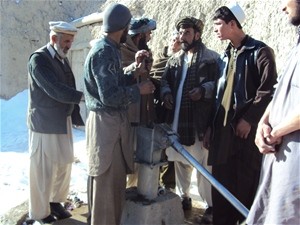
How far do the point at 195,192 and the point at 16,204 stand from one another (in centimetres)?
204

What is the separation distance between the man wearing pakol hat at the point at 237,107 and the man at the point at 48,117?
132 cm

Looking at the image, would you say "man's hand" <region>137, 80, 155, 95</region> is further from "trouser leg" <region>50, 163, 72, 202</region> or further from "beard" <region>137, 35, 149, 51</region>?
"trouser leg" <region>50, 163, 72, 202</region>

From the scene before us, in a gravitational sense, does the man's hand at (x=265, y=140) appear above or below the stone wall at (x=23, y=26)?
below

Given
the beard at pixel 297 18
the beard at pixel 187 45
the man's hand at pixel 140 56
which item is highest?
the beard at pixel 297 18

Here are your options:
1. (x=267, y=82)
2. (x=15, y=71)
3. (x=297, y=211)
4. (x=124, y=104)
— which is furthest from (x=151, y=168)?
(x=15, y=71)

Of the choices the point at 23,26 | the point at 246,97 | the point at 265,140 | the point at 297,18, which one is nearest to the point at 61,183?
the point at 246,97

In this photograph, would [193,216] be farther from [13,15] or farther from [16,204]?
[13,15]

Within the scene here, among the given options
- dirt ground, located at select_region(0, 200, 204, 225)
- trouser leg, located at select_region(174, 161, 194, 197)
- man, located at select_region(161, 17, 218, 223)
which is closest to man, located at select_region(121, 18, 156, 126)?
man, located at select_region(161, 17, 218, 223)

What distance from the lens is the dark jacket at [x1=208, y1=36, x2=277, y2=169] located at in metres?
3.05

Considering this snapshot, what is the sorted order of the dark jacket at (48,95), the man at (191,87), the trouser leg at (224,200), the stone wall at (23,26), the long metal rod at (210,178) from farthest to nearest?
the stone wall at (23,26)
the man at (191,87)
the dark jacket at (48,95)
the trouser leg at (224,200)
the long metal rod at (210,178)

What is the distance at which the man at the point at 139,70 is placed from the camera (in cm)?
321

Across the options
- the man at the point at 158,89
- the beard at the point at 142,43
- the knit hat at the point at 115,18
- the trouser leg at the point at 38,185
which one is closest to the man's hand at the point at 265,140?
the knit hat at the point at 115,18

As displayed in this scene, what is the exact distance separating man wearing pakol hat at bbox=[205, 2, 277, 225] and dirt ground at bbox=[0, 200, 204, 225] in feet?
1.77

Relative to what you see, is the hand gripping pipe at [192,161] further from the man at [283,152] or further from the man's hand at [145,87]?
the man at [283,152]
